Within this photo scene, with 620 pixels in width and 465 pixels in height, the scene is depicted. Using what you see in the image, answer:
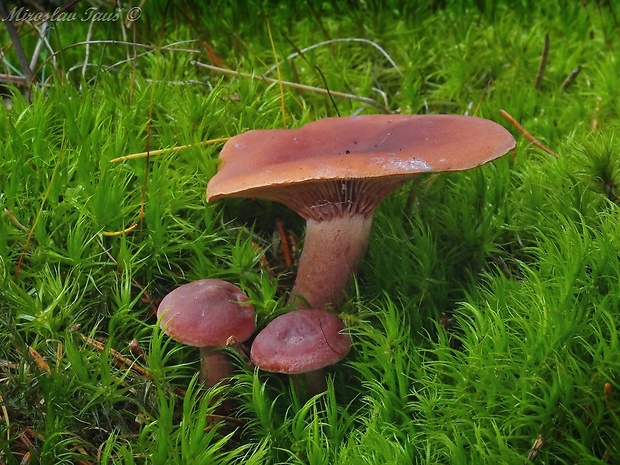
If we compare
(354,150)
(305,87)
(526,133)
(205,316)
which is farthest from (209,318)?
(526,133)

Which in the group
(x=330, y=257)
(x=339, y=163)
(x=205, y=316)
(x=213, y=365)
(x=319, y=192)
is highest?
(x=339, y=163)

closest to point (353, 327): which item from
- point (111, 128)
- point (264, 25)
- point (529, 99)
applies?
point (111, 128)

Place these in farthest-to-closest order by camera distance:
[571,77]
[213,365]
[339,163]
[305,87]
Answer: [571,77] → [305,87] → [213,365] → [339,163]

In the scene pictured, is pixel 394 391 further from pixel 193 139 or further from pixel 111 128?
pixel 111 128

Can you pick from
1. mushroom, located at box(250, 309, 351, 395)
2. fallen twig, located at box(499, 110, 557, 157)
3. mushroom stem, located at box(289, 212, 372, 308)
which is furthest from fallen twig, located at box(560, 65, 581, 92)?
mushroom, located at box(250, 309, 351, 395)

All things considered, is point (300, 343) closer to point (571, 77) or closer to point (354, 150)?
point (354, 150)

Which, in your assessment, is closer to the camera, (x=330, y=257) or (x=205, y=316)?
(x=205, y=316)

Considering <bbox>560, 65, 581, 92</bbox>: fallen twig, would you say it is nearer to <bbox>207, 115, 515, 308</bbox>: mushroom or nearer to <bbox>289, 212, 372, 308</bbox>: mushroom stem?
<bbox>207, 115, 515, 308</bbox>: mushroom

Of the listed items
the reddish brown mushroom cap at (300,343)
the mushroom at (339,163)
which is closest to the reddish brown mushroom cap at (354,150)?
the mushroom at (339,163)

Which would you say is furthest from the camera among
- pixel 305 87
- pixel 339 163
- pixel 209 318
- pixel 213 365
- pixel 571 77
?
pixel 571 77
